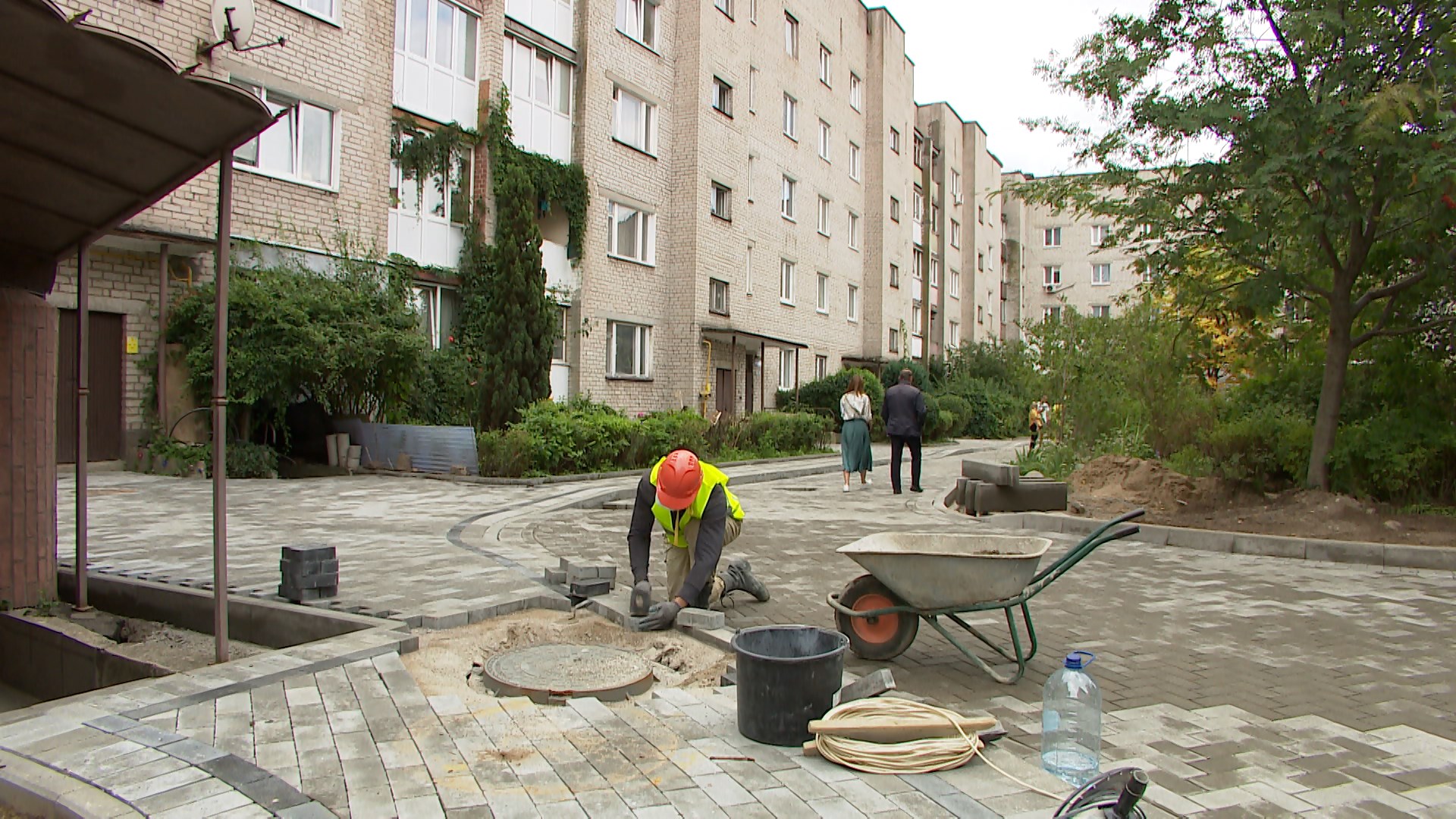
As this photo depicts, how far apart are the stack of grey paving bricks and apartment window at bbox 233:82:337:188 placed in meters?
12.1

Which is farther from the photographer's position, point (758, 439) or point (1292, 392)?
point (758, 439)

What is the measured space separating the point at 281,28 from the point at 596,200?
828 cm

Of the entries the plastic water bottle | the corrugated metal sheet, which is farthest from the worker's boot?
the corrugated metal sheet

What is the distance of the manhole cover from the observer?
4.34 meters

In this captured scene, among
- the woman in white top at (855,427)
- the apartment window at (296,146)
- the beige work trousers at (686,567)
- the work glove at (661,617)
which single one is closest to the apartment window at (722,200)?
the apartment window at (296,146)

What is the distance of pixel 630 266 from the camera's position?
24344 millimetres

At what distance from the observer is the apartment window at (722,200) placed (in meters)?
27.2

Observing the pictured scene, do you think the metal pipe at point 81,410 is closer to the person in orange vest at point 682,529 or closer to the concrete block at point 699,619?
the person in orange vest at point 682,529

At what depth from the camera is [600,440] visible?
1634 cm

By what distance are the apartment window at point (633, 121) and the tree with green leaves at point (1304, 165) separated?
48.6 feet

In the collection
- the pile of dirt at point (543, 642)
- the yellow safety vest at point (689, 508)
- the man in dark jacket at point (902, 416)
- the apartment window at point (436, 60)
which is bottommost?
the pile of dirt at point (543, 642)

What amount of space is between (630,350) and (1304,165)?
17.5 m

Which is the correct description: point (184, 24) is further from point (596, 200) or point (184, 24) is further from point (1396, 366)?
point (1396, 366)

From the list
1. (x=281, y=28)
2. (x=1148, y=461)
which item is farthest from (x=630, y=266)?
(x=1148, y=461)
